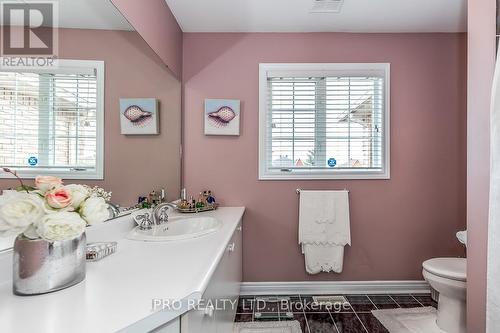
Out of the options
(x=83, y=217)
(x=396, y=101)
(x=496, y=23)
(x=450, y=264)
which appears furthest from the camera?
(x=396, y=101)

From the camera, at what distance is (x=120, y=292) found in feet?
2.54

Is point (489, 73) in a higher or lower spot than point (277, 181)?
higher

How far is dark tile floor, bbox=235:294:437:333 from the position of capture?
6.06 ft

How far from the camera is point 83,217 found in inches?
31.8

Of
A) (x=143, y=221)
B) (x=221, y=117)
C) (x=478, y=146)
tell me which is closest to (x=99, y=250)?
(x=143, y=221)

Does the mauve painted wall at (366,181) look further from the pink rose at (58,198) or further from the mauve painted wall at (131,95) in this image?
the pink rose at (58,198)

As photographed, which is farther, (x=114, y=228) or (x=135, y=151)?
(x=135, y=151)

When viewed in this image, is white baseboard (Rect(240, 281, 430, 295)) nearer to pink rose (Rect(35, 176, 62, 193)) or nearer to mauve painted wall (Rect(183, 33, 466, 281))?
mauve painted wall (Rect(183, 33, 466, 281))

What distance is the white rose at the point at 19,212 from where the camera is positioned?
68 cm

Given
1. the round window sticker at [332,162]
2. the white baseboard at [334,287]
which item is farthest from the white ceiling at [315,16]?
the white baseboard at [334,287]

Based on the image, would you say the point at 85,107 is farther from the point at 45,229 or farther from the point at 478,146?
the point at 478,146

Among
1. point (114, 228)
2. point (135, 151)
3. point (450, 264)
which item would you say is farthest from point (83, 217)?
point (450, 264)

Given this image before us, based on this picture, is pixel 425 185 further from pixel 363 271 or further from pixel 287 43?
pixel 287 43

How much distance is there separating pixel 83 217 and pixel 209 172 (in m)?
1.53
